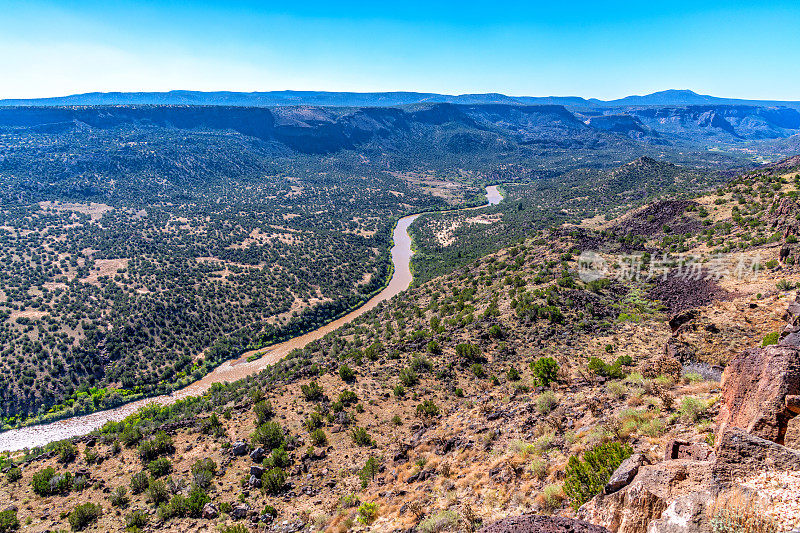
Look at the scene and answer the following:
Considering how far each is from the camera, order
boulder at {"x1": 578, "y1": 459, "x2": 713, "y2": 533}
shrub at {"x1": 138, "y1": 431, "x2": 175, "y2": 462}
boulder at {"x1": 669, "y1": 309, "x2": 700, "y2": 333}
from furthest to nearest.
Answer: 1. boulder at {"x1": 669, "y1": 309, "x2": 700, "y2": 333}
2. shrub at {"x1": 138, "y1": 431, "x2": 175, "y2": 462}
3. boulder at {"x1": 578, "y1": 459, "x2": 713, "y2": 533}

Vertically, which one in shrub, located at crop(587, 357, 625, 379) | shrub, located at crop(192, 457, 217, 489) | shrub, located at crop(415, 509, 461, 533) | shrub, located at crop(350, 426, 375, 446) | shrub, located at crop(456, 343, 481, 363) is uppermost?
shrub, located at crop(587, 357, 625, 379)

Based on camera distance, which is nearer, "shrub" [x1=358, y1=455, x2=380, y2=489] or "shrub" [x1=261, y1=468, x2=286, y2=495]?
"shrub" [x1=358, y1=455, x2=380, y2=489]

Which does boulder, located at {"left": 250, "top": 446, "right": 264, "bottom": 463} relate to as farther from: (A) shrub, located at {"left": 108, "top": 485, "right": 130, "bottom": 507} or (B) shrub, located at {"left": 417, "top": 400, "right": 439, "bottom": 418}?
(B) shrub, located at {"left": 417, "top": 400, "right": 439, "bottom": 418}

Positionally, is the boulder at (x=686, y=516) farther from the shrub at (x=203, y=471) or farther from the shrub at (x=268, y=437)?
the shrub at (x=203, y=471)

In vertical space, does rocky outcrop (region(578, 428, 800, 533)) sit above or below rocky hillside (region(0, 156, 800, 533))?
above

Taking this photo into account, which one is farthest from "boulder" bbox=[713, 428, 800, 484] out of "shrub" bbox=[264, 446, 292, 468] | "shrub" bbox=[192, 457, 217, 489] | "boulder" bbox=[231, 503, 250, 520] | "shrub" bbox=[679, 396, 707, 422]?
"shrub" bbox=[192, 457, 217, 489]

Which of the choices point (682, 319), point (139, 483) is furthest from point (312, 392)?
point (682, 319)
